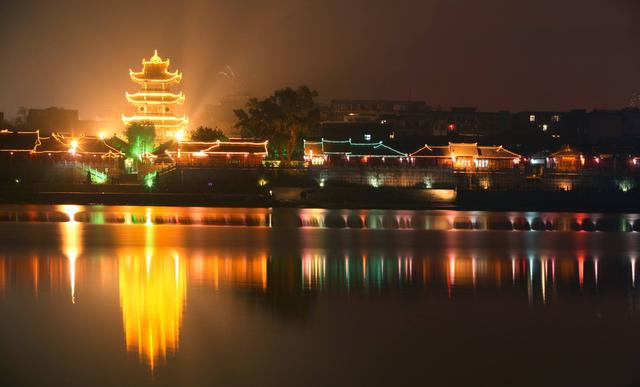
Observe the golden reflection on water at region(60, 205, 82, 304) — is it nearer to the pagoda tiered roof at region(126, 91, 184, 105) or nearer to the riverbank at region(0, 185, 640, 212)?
the riverbank at region(0, 185, 640, 212)

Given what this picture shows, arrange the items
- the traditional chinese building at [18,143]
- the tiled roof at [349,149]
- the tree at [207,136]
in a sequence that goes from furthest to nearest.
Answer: the tree at [207,136], the tiled roof at [349,149], the traditional chinese building at [18,143]

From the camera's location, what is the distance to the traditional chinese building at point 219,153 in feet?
182

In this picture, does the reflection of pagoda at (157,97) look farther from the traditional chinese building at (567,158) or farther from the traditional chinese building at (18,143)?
the traditional chinese building at (567,158)

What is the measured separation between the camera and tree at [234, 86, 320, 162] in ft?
192

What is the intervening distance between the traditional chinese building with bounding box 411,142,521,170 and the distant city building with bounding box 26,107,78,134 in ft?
149

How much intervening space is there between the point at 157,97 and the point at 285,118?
1474 centimetres

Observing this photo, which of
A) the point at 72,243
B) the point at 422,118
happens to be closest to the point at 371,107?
the point at 422,118

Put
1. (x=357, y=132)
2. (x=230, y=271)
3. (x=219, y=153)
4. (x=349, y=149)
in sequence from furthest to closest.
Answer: (x=357, y=132), (x=349, y=149), (x=219, y=153), (x=230, y=271)

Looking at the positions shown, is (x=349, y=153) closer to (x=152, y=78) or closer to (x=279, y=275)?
(x=152, y=78)

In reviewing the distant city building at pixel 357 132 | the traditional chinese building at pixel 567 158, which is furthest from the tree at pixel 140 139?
the traditional chinese building at pixel 567 158

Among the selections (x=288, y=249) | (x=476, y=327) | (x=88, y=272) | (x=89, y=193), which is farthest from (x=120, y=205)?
(x=476, y=327)

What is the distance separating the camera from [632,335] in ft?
50.6

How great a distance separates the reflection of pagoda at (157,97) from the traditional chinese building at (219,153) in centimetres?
Result: 1069

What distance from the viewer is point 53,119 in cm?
9425
